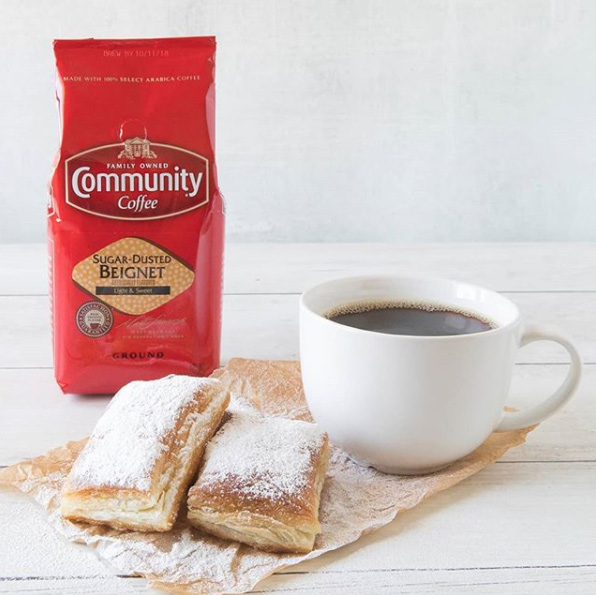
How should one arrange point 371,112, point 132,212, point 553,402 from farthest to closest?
point 371,112, point 132,212, point 553,402

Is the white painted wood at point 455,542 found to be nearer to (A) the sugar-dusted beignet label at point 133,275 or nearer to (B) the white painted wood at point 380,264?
(A) the sugar-dusted beignet label at point 133,275

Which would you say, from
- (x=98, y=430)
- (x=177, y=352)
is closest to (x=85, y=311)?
(x=177, y=352)

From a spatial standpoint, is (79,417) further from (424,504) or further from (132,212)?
(424,504)

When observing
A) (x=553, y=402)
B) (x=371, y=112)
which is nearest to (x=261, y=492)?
(x=553, y=402)

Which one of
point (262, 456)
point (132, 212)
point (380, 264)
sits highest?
point (132, 212)

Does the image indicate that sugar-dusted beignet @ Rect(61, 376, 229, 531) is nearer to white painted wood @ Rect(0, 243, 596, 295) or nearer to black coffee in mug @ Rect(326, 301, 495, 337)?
black coffee in mug @ Rect(326, 301, 495, 337)

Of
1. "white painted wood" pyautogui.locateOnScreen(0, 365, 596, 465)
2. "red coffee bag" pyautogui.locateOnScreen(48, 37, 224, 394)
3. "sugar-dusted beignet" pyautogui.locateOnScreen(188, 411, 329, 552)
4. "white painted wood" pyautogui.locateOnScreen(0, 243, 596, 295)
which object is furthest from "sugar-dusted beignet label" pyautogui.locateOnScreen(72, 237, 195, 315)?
"white painted wood" pyautogui.locateOnScreen(0, 243, 596, 295)

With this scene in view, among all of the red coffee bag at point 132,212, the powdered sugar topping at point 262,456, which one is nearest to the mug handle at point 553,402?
the powdered sugar topping at point 262,456
